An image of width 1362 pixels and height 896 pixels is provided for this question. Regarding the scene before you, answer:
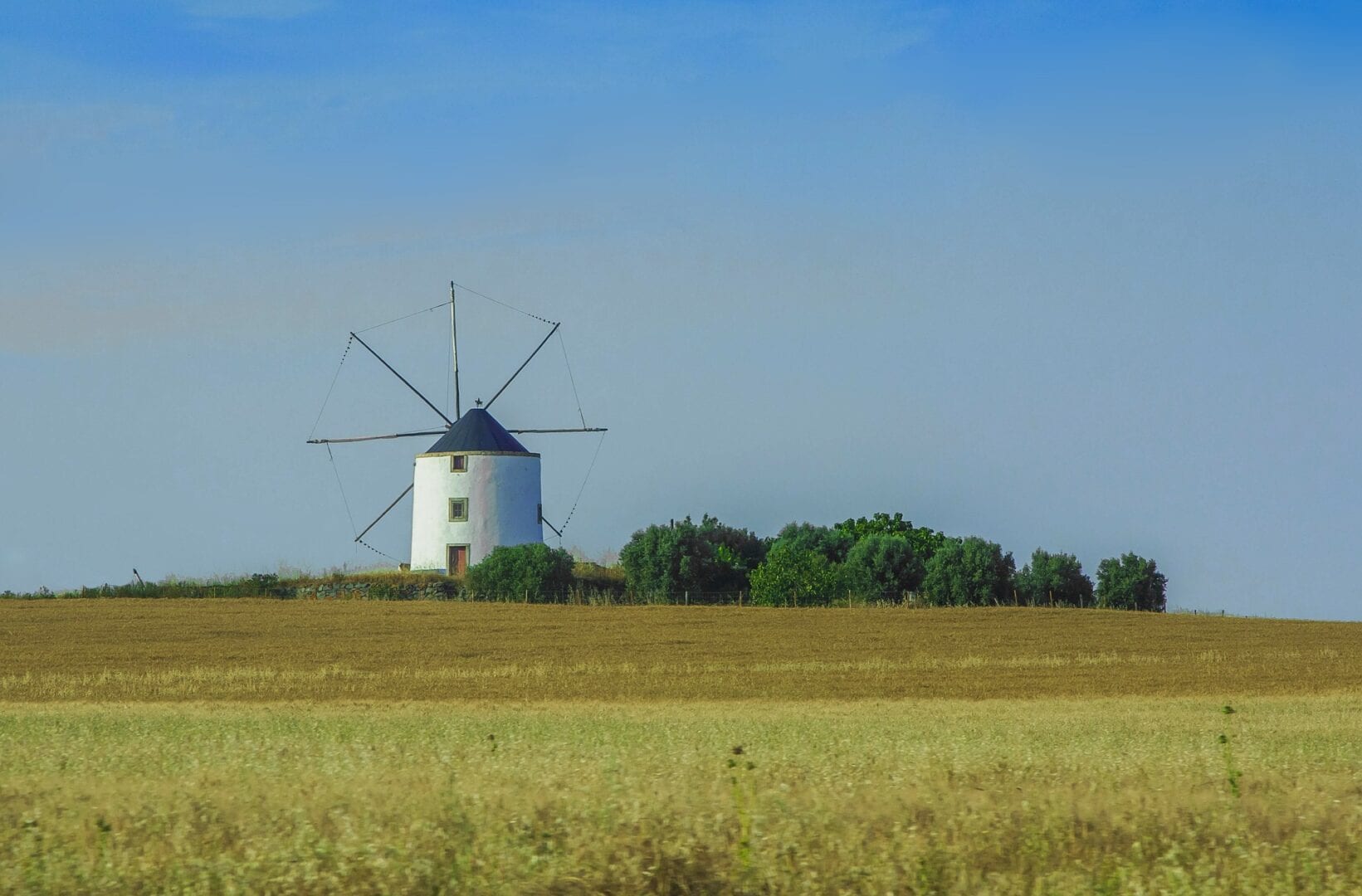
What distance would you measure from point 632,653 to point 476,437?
2714cm

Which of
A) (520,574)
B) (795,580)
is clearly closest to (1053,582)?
(795,580)

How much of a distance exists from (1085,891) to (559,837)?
2.94 meters

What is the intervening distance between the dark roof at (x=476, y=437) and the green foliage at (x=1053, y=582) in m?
21.4

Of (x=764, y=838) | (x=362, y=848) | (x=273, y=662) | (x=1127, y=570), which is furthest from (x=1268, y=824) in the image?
(x=1127, y=570)

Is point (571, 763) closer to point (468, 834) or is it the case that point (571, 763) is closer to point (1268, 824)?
point (468, 834)

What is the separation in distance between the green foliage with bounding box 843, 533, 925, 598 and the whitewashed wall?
1364cm

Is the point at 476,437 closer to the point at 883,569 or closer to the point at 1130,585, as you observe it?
the point at 883,569

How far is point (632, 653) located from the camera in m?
40.1

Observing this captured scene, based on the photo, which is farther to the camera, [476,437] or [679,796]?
[476,437]

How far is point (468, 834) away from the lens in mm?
8805

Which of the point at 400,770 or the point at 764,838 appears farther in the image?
the point at 400,770

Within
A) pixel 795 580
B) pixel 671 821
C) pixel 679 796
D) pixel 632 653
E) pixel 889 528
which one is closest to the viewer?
pixel 671 821

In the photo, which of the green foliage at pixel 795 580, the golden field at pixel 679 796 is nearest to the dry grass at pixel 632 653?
the golden field at pixel 679 796

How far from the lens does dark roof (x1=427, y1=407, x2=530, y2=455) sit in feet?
214
